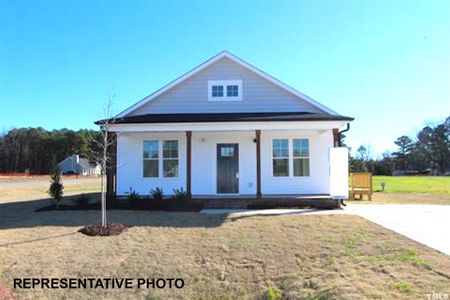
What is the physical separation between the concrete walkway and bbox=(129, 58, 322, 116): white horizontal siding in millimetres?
5187

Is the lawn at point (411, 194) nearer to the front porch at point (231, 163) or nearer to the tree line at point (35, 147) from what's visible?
the front porch at point (231, 163)

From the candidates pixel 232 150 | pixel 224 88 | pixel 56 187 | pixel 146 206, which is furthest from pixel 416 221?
pixel 56 187

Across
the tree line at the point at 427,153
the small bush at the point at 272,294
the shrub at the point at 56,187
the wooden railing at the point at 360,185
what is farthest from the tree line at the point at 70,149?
the small bush at the point at 272,294

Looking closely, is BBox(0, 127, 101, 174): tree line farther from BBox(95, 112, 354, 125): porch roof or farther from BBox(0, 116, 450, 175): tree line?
BBox(95, 112, 354, 125): porch roof

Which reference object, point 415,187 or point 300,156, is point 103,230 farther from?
point 415,187

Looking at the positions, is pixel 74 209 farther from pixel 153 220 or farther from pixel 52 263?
pixel 52 263

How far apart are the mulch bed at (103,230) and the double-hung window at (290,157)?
809 centimetres

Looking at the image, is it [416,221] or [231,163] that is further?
[231,163]

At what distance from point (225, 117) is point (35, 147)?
224 feet

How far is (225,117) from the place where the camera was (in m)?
15.9

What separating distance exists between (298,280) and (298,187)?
1018 centimetres

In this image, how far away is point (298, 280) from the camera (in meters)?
6.86

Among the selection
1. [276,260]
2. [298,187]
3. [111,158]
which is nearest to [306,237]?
[276,260]

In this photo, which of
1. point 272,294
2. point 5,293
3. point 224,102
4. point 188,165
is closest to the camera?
point 272,294
